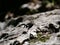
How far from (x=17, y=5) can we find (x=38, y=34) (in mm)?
2076

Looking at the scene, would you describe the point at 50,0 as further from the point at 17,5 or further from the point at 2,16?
the point at 2,16

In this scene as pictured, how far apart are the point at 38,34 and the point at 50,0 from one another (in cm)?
190

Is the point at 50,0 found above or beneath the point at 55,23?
above

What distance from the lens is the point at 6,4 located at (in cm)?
436

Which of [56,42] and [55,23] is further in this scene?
[55,23]

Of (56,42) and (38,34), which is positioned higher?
(38,34)

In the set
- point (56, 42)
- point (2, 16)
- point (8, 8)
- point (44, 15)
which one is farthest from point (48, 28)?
point (8, 8)

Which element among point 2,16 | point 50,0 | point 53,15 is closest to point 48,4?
point 50,0

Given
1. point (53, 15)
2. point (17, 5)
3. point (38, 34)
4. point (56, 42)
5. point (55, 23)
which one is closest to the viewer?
point (56, 42)

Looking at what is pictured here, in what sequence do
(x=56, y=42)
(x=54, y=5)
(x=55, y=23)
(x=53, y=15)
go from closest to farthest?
(x=56, y=42)
(x=55, y=23)
(x=53, y=15)
(x=54, y=5)

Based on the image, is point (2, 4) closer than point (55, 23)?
No

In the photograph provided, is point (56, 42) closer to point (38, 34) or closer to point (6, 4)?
point (38, 34)

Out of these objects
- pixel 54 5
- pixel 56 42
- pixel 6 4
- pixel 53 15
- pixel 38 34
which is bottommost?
pixel 56 42

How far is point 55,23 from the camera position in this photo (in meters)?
2.34
